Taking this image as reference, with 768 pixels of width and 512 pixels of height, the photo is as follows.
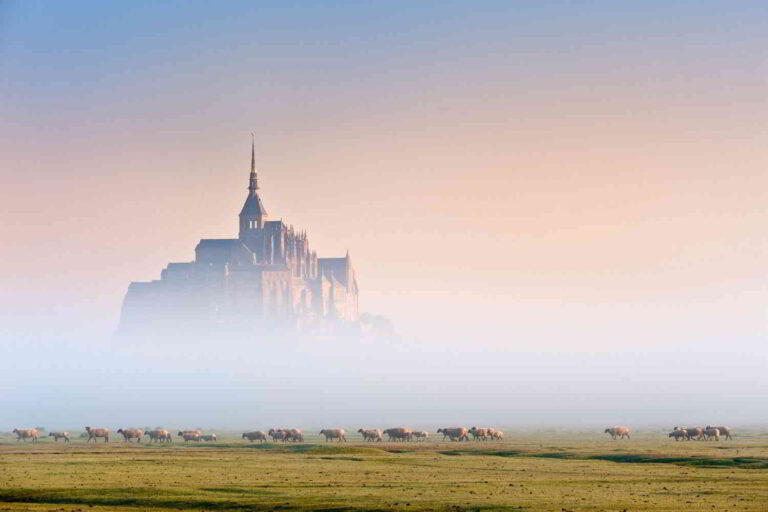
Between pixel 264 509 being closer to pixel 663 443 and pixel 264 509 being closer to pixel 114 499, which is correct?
pixel 114 499

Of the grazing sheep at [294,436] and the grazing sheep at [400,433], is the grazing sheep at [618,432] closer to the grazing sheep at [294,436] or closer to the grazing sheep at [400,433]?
the grazing sheep at [400,433]

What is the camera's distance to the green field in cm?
4916

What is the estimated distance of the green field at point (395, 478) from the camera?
49.2 meters

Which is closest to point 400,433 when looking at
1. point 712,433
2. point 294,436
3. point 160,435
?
point 294,436

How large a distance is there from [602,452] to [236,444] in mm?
31774

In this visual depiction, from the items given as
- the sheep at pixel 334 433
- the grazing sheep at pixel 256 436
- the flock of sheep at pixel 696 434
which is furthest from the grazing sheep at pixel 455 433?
the flock of sheep at pixel 696 434

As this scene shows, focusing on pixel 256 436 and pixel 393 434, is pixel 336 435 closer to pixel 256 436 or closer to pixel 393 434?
pixel 393 434

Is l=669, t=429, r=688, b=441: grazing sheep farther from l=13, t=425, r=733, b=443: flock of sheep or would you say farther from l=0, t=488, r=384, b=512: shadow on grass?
l=0, t=488, r=384, b=512: shadow on grass

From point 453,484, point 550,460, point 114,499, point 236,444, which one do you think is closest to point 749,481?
point 453,484

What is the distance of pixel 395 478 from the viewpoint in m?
59.4

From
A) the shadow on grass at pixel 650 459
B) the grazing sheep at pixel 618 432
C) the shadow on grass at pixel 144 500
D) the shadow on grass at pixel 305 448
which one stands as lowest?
the shadow on grass at pixel 144 500

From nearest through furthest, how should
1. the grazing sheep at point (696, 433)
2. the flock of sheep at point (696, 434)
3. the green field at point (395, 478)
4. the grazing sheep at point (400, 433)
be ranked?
the green field at point (395, 478)
the flock of sheep at point (696, 434)
the grazing sheep at point (696, 433)
the grazing sheep at point (400, 433)

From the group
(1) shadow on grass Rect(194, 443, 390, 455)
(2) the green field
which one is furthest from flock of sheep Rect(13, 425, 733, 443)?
(2) the green field

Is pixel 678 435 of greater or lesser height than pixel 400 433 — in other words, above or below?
below
